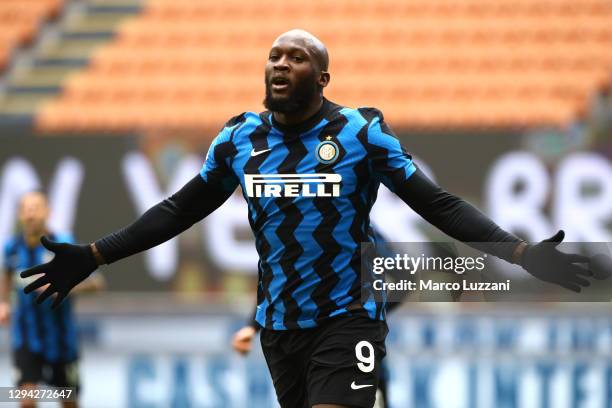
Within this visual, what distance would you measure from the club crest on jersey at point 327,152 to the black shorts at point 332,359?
21.6 inches

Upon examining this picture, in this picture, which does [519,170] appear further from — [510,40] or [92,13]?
[92,13]

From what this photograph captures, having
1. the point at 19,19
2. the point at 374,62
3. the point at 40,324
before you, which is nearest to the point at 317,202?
the point at 40,324

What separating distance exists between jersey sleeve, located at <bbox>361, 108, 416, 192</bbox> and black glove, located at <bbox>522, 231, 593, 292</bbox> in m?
0.55

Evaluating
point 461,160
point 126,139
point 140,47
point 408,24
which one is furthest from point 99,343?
point 408,24

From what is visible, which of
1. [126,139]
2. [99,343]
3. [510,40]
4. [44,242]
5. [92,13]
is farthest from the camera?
[92,13]

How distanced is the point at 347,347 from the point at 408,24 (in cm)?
946

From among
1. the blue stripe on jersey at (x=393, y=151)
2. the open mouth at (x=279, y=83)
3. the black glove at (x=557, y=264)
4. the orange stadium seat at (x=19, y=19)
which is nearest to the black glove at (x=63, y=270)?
the open mouth at (x=279, y=83)

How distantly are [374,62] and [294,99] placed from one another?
337 inches

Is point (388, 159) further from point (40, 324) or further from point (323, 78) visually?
point (40, 324)

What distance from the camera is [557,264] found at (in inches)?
133

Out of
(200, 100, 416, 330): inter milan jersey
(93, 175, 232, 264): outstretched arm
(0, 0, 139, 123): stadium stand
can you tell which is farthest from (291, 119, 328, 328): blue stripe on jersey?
(0, 0, 139, 123): stadium stand

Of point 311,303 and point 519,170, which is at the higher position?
point 519,170

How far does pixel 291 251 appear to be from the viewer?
375 centimetres

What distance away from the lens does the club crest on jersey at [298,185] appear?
3.73 metres
